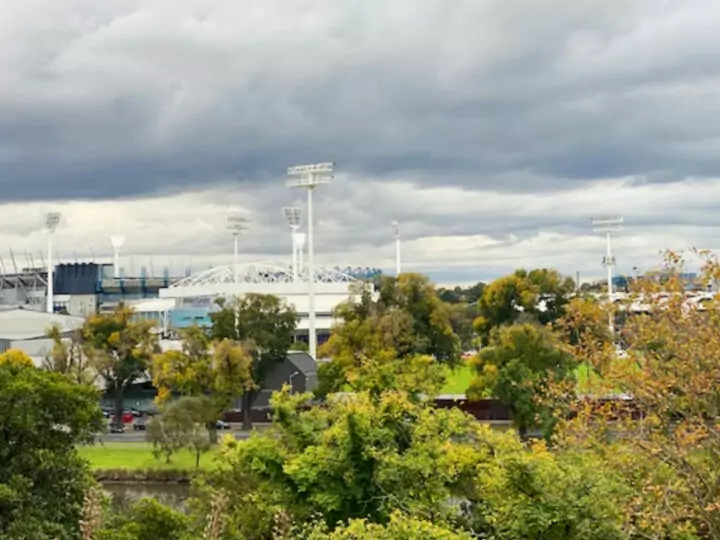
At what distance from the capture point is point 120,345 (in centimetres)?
5281

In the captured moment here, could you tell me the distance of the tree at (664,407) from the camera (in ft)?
42.6

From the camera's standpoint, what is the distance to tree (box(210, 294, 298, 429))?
50.8 m

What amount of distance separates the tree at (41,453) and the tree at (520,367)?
1096 inches

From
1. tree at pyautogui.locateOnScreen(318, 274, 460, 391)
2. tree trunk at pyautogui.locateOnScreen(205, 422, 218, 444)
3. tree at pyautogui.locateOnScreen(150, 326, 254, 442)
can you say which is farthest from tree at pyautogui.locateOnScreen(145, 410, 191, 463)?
tree at pyautogui.locateOnScreen(318, 274, 460, 391)

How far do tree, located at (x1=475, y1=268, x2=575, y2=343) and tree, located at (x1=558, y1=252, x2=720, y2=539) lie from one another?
38.7 metres

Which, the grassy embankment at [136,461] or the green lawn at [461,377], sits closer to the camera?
the grassy embankment at [136,461]

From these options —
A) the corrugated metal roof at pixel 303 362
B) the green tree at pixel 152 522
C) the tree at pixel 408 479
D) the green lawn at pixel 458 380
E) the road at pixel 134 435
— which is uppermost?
the tree at pixel 408 479

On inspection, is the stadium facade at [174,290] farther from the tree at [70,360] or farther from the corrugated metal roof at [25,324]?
the tree at [70,360]

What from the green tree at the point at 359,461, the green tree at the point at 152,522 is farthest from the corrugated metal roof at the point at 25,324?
the green tree at the point at 152,522

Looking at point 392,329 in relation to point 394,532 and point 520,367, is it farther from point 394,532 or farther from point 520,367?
point 394,532

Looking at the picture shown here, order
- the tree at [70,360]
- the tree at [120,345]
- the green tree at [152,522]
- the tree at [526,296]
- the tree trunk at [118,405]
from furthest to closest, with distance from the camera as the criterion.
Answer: the tree at [526,296] → the tree trunk at [118,405] → the tree at [120,345] → the tree at [70,360] → the green tree at [152,522]

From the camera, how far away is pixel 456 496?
1767 cm

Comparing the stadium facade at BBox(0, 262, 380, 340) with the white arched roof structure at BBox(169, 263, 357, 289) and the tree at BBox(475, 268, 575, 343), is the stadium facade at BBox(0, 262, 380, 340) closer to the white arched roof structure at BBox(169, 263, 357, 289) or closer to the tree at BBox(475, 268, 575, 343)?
the white arched roof structure at BBox(169, 263, 357, 289)

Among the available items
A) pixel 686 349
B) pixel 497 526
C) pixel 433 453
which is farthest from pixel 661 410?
pixel 433 453
